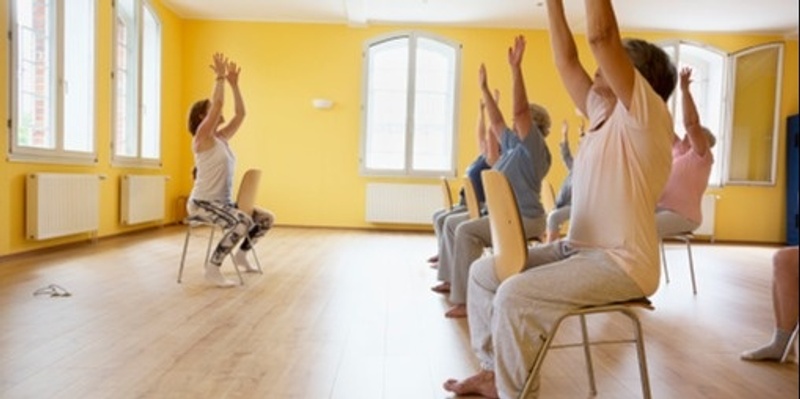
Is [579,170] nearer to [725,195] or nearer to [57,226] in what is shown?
[57,226]

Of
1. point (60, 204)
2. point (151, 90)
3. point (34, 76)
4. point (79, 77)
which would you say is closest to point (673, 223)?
point (60, 204)

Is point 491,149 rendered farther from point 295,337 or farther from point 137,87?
point 137,87

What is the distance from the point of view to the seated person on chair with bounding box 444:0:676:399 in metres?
1.38

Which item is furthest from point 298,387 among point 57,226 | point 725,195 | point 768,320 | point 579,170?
point 725,195

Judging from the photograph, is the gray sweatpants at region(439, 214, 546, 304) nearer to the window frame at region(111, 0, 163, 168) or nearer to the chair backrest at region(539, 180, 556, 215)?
the chair backrest at region(539, 180, 556, 215)

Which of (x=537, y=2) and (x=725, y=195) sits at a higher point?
(x=537, y=2)

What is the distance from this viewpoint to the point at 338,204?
8.30m

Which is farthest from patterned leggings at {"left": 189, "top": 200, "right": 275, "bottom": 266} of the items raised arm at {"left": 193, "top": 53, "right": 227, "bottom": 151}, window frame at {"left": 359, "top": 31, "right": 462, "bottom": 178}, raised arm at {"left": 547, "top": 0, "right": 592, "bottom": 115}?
window frame at {"left": 359, "top": 31, "right": 462, "bottom": 178}

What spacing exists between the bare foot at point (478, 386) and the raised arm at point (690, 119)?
220 cm

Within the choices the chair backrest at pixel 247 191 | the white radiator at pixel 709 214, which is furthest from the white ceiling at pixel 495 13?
the chair backrest at pixel 247 191

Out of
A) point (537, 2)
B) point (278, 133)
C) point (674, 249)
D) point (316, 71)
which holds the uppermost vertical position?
point (537, 2)

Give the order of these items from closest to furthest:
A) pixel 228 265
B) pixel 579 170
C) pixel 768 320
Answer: pixel 579 170 < pixel 768 320 < pixel 228 265

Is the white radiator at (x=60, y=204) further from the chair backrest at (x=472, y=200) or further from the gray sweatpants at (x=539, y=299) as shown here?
the gray sweatpants at (x=539, y=299)

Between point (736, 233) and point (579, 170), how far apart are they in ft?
25.8
